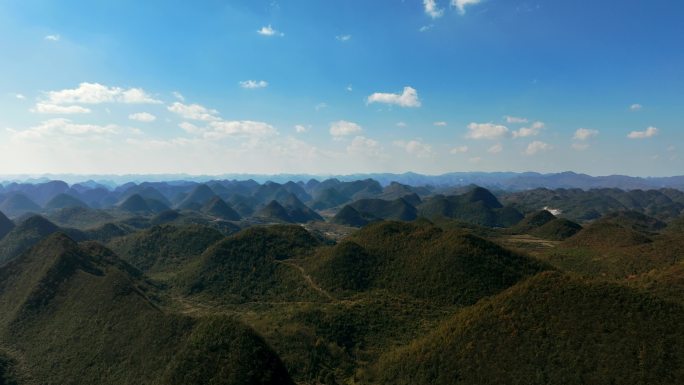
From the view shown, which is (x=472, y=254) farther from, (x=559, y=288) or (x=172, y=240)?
(x=172, y=240)

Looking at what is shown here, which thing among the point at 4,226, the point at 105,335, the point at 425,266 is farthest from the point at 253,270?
the point at 4,226

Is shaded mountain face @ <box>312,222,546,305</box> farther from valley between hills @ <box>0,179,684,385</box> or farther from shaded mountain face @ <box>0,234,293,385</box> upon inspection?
shaded mountain face @ <box>0,234,293,385</box>

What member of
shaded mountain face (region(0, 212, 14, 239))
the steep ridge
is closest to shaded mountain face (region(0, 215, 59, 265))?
shaded mountain face (region(0, 212, 14, 239))

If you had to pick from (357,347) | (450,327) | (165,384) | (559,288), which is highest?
(559,288)

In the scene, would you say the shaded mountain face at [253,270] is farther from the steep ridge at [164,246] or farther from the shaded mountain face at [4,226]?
the shaded mountain face at [4,226]

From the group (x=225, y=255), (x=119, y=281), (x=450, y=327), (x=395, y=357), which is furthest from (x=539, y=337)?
(x=225, y=255)
